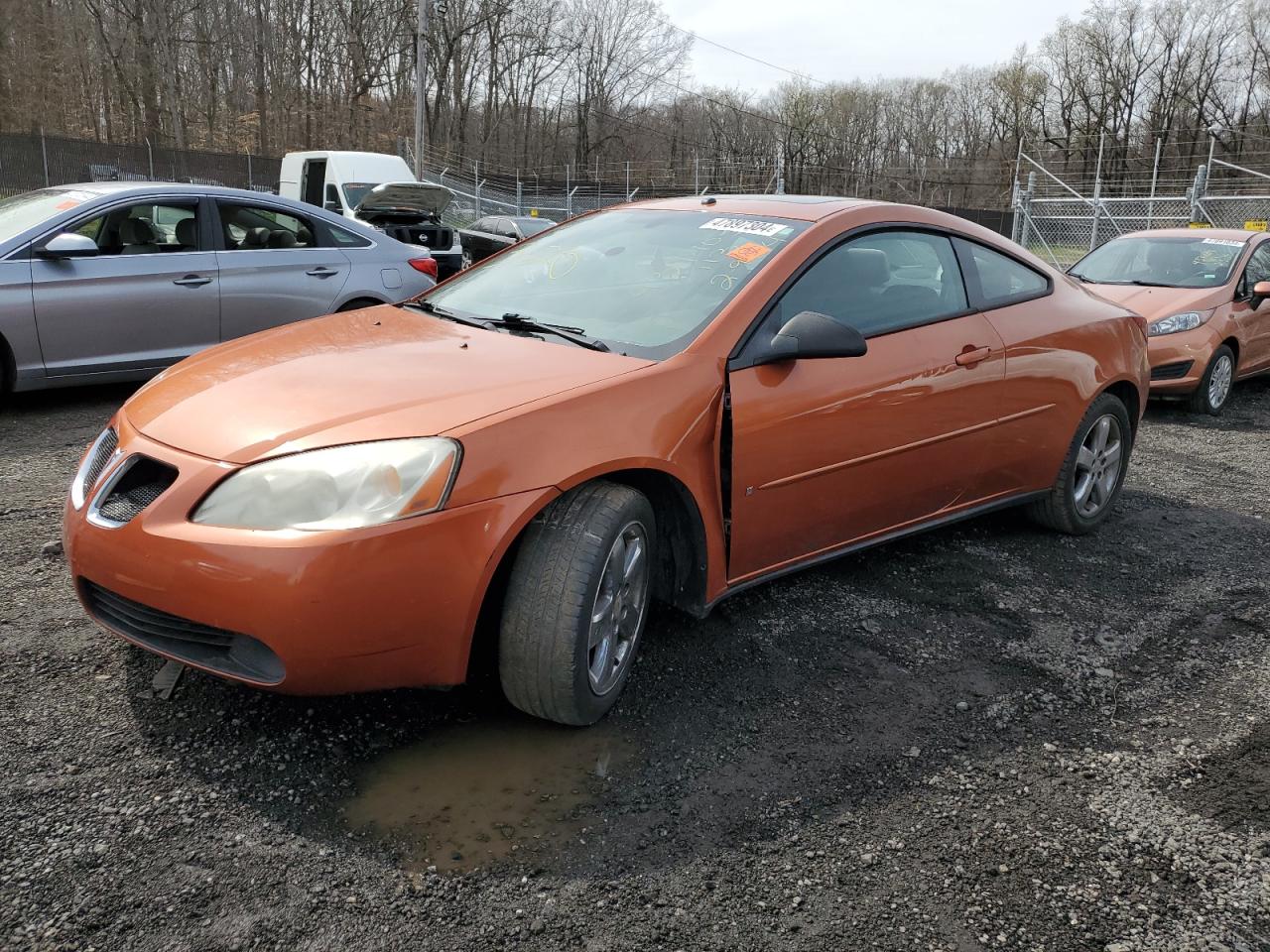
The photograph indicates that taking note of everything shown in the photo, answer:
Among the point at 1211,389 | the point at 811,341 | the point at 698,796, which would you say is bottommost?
the point at 698,796

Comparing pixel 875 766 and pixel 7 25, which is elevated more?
pixel 7 25

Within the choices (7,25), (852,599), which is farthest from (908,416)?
(7,25)

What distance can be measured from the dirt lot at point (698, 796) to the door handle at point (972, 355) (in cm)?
95

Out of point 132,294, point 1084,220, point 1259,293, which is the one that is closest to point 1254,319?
point 1259,293

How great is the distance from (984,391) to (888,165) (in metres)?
43.0

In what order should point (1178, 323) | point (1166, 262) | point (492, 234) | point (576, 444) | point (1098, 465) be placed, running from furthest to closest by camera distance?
point (492, 234), point (1166, 262), point (1178, 323), point (1098, 465), point (576, 444)

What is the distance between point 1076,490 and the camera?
4.66 meters

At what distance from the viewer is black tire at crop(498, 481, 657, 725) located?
2.56 meters

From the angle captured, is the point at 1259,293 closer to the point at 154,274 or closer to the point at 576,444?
the point at 576,444

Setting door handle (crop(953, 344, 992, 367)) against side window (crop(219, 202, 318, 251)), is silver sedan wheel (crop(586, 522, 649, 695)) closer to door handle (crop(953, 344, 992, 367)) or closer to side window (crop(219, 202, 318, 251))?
door handle (crop(953, 344, 992, 367))

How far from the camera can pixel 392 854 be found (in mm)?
2244

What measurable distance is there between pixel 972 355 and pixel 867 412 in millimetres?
701

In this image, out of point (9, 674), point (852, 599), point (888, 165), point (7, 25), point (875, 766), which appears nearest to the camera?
point (875, 766)

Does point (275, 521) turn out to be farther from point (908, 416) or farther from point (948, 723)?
point (908, 416)
